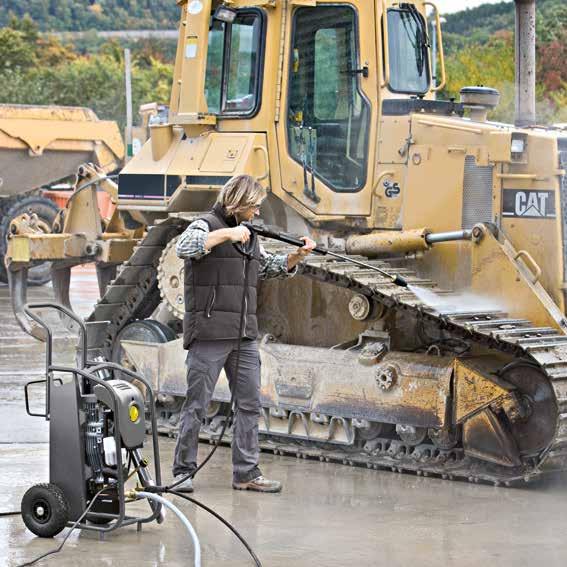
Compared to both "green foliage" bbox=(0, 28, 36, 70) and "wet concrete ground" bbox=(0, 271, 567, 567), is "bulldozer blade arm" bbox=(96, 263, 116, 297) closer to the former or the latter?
"wet concrete ground" bbox=(0, 271, 567, 567)

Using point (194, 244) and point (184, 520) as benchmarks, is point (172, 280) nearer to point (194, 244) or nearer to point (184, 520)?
point (194, 244)

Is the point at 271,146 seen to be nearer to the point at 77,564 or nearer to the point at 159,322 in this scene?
the point at 159,322

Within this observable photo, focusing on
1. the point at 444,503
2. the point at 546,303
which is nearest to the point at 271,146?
the point at 546,303

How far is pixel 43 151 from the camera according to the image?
20.9 m

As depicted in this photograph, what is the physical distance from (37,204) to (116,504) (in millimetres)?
14129

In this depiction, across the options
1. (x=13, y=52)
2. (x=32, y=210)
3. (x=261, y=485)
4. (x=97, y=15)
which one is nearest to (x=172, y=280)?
(x=261, y=485)

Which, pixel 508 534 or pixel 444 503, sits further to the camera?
pixel 444 503

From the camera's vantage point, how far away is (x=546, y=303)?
9648 millimetres

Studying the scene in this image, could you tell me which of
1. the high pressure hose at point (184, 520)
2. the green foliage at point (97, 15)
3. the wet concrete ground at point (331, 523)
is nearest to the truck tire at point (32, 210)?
the wet concrete ground at point (331, 523)

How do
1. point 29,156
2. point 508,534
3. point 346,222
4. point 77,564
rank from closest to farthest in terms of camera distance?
1. point 77,564
2. point 508,534
3. point 346,222
4. point 29,156

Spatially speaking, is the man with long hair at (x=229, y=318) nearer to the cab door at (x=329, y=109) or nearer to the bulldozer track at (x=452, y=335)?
the bulldozer track at (x=452, y=335)

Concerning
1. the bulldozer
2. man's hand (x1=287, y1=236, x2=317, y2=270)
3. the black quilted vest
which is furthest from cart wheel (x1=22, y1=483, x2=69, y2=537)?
the bulldozer

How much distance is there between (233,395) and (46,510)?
1.80m

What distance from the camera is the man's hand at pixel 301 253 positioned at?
857 cm
